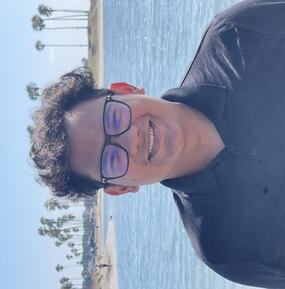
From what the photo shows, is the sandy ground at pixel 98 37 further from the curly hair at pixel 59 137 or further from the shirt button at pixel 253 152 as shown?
the shirt button at pixel 253 152

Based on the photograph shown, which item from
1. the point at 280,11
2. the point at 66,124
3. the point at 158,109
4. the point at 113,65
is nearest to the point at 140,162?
the point at 158,109

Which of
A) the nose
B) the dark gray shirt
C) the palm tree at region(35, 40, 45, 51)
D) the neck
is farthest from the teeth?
the palm tree at region(35, 40, 45, 51)

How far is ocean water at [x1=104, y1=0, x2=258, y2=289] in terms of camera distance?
49.2ft

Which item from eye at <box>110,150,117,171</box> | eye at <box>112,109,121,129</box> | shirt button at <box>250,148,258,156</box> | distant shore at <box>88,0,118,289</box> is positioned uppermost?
eye at <box>112,109,121,129</box>

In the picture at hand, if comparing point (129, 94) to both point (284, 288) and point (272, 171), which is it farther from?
point (284, 288)

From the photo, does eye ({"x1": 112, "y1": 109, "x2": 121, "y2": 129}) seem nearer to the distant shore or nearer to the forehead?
the forehead

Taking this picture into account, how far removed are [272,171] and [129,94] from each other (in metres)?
1.30

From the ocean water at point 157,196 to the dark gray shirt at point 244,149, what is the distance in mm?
6273

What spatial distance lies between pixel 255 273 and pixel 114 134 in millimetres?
1471

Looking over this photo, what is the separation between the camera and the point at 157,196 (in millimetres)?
19625

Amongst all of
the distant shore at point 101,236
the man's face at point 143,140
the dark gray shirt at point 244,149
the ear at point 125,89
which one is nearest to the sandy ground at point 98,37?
the distant shore at point 101,236

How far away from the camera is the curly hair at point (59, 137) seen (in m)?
4.60

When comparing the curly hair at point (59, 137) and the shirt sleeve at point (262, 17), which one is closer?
the shirt sleeve at point (262, 17)

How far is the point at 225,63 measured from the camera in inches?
158
